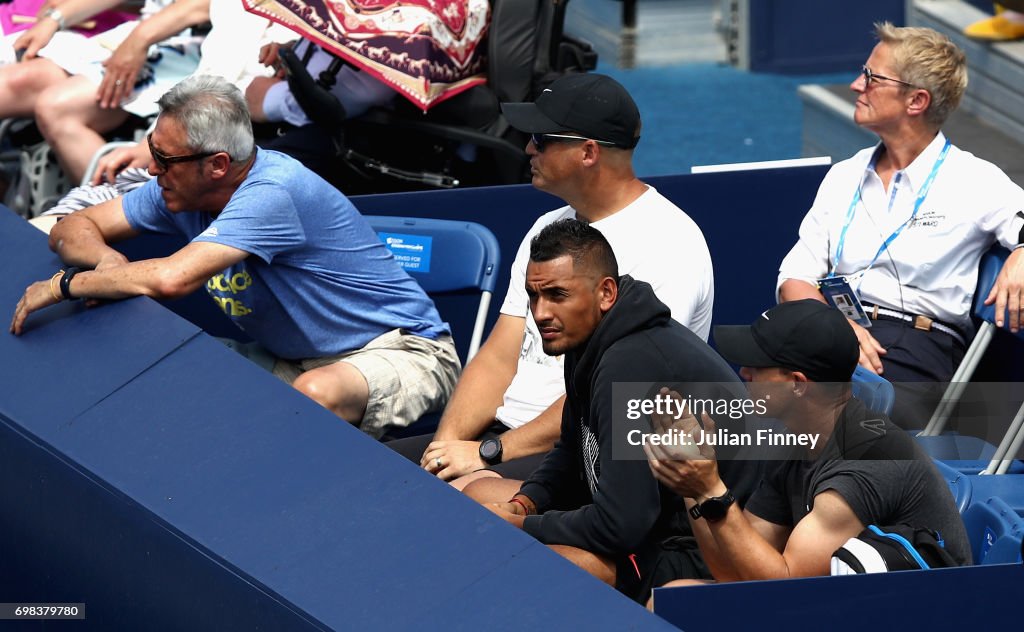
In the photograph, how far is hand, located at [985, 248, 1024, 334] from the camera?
11.8 ft

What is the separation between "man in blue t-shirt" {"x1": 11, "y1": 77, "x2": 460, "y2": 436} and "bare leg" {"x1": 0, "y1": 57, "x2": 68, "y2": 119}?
1.68 meters

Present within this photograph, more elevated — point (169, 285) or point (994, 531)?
point (169, 285)

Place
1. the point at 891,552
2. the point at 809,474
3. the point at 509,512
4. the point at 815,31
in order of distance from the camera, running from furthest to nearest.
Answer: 1. the point at 815,31
2. the point at 509,512
3. the point at 809,474
4. the point at 891,552

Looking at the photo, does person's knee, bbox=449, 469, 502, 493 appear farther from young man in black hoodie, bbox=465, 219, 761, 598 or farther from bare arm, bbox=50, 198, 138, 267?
bare arm, bbox=50, 198, 138, 267

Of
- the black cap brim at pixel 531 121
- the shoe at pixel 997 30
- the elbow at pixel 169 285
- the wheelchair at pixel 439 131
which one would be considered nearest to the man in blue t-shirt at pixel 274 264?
the elbow at pixel 169 285

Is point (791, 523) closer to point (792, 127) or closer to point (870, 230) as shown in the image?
point (870, 230)

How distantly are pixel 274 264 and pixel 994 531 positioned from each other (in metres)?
1.89

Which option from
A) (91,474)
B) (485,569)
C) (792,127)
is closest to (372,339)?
(91,474)

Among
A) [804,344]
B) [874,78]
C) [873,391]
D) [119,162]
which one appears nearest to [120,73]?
[119,162]

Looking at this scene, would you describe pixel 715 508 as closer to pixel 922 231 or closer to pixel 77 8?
pixel 922 231

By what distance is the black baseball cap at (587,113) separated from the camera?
11.6 feet

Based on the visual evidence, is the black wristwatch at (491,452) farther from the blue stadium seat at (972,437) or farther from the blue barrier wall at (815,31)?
the blue barrier wall at (815,31)

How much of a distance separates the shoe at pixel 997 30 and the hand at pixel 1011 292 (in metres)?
3.19

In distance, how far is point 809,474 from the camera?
2502 millimetres
